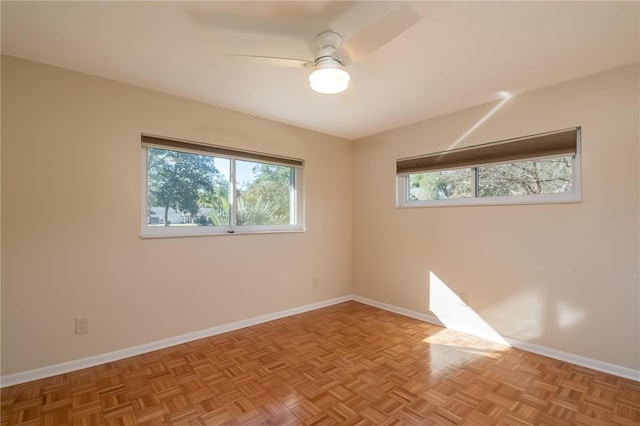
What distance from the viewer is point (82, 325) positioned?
235cm

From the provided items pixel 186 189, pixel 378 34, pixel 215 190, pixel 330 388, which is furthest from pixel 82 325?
pixel 378 34

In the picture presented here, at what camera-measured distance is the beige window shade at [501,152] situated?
2.52m

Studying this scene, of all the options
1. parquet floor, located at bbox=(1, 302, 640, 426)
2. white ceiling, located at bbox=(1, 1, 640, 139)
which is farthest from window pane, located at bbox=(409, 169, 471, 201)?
parquet floor, located at bbox=(1, 302, 640, 426)

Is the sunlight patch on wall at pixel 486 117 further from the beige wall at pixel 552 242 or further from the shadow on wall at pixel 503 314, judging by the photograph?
the shadow on wall at pixel 503 314

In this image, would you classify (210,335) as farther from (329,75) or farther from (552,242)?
(552,242)

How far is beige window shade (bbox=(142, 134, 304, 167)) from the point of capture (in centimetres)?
271

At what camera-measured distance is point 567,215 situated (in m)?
2.47

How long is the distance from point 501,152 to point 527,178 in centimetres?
33

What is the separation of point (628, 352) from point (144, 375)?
11.7 feet

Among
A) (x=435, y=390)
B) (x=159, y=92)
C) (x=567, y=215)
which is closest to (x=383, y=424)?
(x=435, y=390)

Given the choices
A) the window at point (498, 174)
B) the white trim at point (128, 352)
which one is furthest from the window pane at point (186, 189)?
the window at point (498, 174)

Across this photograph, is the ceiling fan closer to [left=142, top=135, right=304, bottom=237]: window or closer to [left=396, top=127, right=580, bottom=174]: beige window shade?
[left=142, top=135, right=304, bottom=237]: window

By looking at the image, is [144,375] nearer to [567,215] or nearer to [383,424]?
[383,424]

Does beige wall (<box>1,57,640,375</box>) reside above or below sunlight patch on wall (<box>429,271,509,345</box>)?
above
